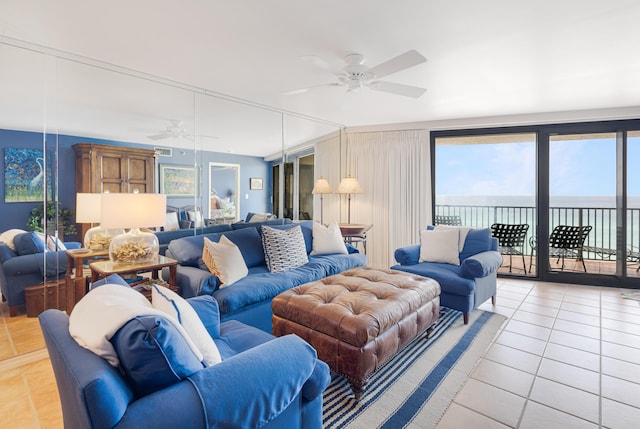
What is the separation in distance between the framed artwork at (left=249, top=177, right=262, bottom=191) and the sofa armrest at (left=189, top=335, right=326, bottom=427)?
10.1ft

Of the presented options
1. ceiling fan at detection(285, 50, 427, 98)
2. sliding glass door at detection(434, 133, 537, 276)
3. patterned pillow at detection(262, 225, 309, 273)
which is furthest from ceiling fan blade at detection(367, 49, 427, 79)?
sliding glass door at detection(434, 133, 537, 276)

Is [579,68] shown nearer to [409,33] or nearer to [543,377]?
[409,33]

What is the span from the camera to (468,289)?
9.69 ft

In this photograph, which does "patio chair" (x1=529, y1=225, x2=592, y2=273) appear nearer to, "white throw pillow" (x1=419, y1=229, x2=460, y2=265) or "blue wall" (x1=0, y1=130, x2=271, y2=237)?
"white throw pillow" (x1=419, y1=229, x2=460, y2=265)

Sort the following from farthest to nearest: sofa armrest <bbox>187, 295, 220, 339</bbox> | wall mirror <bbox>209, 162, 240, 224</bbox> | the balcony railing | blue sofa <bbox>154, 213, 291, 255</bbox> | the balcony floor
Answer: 1. the balcony floor
2. the balcony railing
3. wall mirror <bbox>209, 162, 240, 224</bbox>
4. blue sofa <bbox>154, 213, 291, 255</bbox>
5. sofa armrest <bbox>187, 295, 220, 339</bbox>

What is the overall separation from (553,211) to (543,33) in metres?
4.21

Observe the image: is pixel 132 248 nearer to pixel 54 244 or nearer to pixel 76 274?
pixel 76 274

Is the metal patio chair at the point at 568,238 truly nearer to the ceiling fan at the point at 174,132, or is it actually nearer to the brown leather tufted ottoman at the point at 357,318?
the brown leather tufted ottoman at the point at 357,318

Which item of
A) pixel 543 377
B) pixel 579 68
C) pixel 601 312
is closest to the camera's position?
pixel 543 377

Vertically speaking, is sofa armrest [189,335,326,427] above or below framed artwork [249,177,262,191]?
below

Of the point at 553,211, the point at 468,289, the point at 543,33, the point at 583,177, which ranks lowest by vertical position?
the point at 468,289

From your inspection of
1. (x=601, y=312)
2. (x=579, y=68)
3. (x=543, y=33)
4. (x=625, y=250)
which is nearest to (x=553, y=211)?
(x=625, y=250)

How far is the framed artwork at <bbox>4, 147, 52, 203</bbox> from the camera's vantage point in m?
2.58

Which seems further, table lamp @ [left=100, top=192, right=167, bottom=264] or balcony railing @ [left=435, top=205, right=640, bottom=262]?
balcony railing @ [left=435, top=205, right=640, bottom=262]
